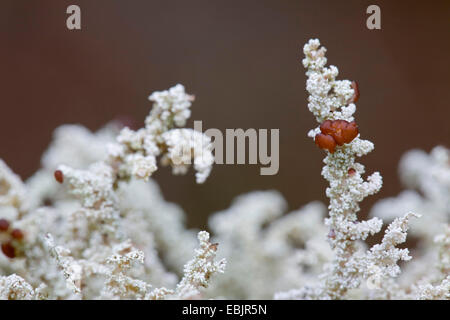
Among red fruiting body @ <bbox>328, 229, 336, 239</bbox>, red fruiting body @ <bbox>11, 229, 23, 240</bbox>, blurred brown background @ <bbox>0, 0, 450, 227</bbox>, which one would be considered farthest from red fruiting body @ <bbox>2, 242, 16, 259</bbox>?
blurred brown background @ <bbox>0, 0, 450, 227</bbox>

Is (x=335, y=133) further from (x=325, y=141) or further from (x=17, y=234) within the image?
(x=17, y=234)

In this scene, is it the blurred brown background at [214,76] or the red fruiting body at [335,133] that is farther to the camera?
the blurred brown background at [214,76]

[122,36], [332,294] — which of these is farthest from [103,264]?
[122,36]

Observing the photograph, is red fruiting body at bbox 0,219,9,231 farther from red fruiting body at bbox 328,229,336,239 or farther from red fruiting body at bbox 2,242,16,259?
red fruiting body at bbox 328,229,336,239

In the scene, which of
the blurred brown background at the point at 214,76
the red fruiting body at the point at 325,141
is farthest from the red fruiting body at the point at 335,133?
the blurred brown background at the point at 214,76

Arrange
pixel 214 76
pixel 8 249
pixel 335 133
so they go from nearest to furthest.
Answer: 1. pixel 335 133
2. pixel 8 249
3. pixel 214 76

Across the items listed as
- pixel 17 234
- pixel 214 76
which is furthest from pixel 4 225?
pixel 214 76

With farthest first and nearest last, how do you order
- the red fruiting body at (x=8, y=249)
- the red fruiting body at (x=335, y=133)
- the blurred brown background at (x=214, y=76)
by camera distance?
1. the blurred brown background at (x=214, y=76)
2. the red fruiting body at (x=8, y=249)
3. the red fruiting body at (x=335, y=133)

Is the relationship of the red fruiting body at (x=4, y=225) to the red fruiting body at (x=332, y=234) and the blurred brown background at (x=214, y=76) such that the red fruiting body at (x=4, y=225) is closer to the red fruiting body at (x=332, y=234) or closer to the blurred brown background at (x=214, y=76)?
the red fruiting body at (x=332, y=234)
